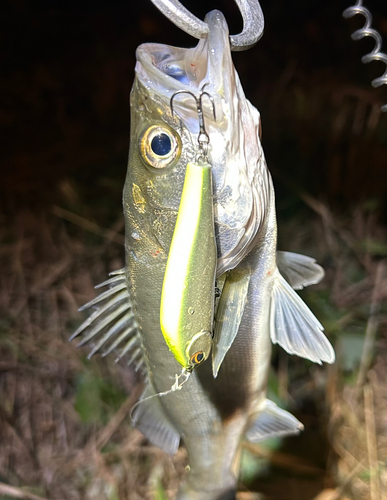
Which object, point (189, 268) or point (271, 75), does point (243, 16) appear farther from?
point (271, 75)

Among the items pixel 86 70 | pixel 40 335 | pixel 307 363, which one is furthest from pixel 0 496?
pixel 86 70

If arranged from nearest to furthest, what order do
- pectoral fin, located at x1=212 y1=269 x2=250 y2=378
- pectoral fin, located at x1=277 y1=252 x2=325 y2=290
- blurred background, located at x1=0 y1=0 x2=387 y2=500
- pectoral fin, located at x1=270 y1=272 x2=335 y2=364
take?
1. pectoral fin, located at x1=212 y1=269 x2=250 y2=378
2. pectoral fin, located at x1=270 y1=272 x2=335 y2=364
3. pectoral fin, located at x1=277 y1=252 x2=325 y2=290
4. blurred background, located at x1=0 y1=0 x2=387 y2=500

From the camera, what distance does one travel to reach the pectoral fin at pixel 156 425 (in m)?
1.14

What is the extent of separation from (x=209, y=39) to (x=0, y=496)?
2213 mm

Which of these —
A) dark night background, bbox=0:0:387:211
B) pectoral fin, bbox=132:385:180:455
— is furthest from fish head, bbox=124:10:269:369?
dark night background, bbox=0:0:387:211

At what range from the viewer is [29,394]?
2.57m

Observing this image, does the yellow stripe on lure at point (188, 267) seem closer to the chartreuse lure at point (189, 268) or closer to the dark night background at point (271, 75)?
the chartreuse lure at point (189, 268)

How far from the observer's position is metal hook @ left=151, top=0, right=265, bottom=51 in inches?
24.3

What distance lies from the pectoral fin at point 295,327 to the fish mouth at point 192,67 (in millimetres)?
480

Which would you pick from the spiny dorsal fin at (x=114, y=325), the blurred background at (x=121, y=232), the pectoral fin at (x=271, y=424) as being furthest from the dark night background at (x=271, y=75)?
the spiny dorsal fin at (x=114, y=325)

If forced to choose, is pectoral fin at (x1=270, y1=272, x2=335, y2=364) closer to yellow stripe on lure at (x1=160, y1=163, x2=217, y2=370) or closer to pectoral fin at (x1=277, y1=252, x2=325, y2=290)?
pectoral fin at (x1=277, y1=252, x2=325, y2=290)

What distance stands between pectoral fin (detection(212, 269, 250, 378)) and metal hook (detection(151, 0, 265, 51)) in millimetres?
474

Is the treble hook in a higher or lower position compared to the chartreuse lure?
higher

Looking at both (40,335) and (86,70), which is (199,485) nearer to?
(40,335)
